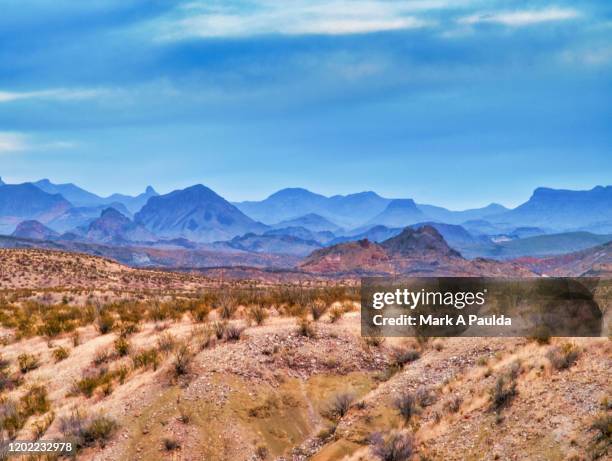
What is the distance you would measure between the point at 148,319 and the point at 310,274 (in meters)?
174

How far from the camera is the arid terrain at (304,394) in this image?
12609 mm

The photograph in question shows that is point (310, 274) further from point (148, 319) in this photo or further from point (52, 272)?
point (148, 319)

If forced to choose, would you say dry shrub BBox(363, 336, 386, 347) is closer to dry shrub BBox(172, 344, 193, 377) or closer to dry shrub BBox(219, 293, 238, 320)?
dry shrub BBox(172, 344, 193, 377)

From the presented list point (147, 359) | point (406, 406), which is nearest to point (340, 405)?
point (406, 406)

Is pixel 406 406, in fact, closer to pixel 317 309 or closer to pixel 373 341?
pixel 373 341

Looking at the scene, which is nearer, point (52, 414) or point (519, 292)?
point (52, 414)

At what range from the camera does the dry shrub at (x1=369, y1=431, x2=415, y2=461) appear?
42.2 ft

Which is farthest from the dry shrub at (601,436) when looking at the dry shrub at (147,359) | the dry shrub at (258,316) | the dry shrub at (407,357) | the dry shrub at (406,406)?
the dry shrub at (258,316)

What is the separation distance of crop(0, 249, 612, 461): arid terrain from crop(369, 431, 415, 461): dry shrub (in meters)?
0.03

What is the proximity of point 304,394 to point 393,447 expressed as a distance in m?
4.53

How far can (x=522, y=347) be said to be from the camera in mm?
16172

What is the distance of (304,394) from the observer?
55.5ft

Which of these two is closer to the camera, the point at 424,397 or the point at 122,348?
the point at 424,397

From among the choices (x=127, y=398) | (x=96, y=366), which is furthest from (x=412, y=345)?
(x=96, y=366)
